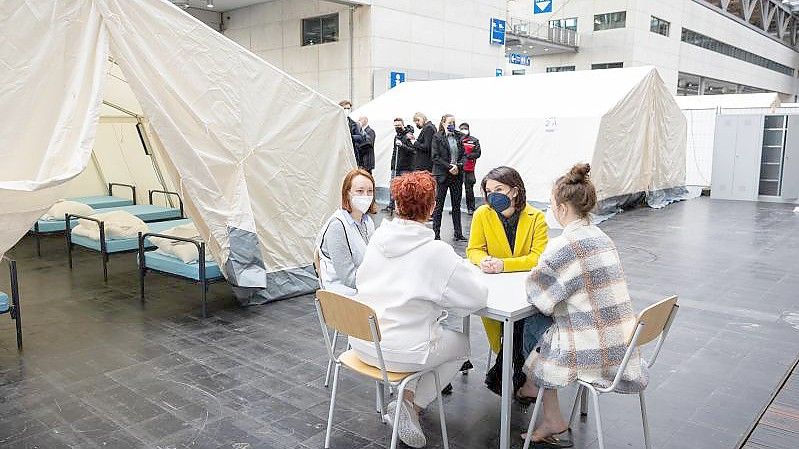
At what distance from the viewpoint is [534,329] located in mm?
2895

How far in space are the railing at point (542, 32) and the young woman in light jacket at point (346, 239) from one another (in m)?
21.9

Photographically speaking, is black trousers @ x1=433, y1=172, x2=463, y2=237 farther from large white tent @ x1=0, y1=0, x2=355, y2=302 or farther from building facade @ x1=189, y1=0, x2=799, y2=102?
building facade @ x1=189, y1=0, x2=799, y2=102

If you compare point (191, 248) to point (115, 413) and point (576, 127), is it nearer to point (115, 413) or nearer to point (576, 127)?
point (115, 413)

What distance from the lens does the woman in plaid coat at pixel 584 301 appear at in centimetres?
244

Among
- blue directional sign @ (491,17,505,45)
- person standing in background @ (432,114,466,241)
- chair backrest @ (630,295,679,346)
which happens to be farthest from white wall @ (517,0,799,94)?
chair backrest @ (630,295,679,346)

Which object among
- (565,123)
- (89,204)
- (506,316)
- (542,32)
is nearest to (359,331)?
(506,316)

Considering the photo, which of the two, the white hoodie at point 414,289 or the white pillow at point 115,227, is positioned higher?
the white hoodie at point 414,289

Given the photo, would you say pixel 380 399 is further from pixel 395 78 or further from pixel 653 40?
pixel 653 40

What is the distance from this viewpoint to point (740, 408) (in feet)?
10.7

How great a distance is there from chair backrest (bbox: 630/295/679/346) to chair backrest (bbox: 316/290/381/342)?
101 centimetres

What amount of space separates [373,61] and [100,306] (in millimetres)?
11232

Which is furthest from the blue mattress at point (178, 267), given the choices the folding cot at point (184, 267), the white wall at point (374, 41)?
the white wall at point (374, 41)

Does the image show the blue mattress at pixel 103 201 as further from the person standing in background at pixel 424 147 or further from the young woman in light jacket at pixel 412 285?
the young woman in light jacket at pixel 412 285

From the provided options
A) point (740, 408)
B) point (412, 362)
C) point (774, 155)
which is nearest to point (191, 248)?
point (412, 362)
